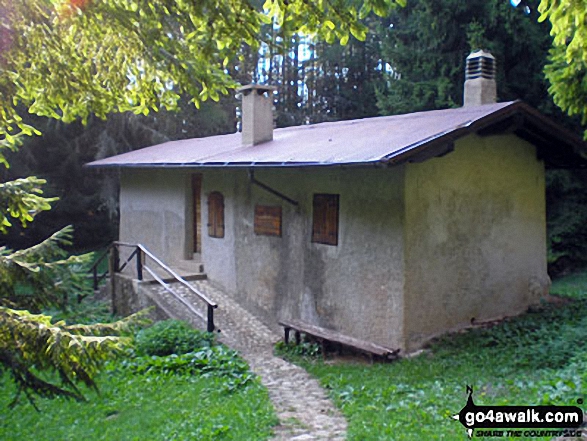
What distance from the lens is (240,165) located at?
432 inches

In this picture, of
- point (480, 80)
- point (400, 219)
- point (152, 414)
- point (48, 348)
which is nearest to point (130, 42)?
point (48, 348)

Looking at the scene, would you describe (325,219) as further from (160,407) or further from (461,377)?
(160,407)

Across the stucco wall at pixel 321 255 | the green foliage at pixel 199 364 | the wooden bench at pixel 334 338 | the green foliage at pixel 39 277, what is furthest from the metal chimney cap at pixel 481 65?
the green foliage at pixel 39 277

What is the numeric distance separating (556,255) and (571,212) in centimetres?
125

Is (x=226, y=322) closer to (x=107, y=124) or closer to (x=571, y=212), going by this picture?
(x=571, y=212)

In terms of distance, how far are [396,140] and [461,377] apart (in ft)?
11.5

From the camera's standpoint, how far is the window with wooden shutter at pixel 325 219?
10.1 metres

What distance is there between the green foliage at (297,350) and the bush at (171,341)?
1.20m

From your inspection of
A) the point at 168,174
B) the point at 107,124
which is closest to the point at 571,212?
the point at 168,174

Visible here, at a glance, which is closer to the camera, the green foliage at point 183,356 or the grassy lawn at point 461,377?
the grassy lawn at point 461,377

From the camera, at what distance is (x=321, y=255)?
10414mm

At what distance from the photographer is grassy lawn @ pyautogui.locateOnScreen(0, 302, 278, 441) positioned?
6.29 m

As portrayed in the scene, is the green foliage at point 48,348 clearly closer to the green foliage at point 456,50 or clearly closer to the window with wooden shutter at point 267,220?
the window with wooden shutter at point 267,220

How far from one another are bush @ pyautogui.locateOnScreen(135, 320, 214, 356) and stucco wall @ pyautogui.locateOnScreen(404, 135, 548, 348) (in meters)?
3.38
